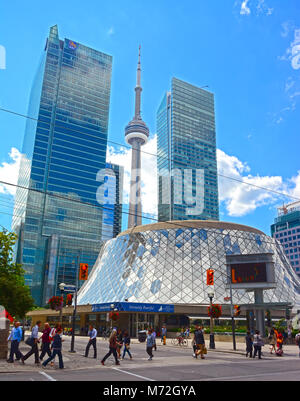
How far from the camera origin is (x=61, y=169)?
14788 centimetres

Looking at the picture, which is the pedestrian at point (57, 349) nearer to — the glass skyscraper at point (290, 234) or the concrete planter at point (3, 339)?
the concrete planter at point (3, 339)

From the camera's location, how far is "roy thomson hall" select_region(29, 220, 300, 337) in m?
53.8

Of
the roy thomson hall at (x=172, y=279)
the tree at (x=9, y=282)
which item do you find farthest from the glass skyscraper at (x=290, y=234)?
the tree at (x=9, y=282)

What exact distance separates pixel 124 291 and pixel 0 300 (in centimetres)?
2982

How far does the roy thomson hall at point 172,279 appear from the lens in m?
53.8

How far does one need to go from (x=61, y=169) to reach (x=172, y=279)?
99311 millimetres

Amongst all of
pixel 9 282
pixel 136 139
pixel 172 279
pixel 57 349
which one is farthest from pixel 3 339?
pixel 136 139

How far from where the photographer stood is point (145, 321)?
5272 centimetres

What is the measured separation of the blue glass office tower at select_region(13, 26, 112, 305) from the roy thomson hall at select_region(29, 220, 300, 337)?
210ft

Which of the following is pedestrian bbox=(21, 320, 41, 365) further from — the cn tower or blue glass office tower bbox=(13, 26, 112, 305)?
the cn tower

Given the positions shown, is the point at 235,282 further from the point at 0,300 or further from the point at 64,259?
the point at 64,259

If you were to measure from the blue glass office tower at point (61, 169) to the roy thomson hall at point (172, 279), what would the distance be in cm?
6396
